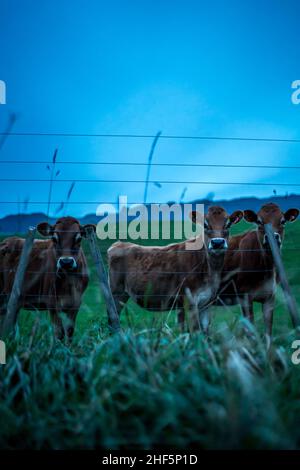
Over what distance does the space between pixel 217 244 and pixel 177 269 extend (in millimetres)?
1189

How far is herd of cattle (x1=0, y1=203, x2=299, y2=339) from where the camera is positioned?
6.56 metres

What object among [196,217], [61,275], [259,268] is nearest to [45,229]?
[61,275]

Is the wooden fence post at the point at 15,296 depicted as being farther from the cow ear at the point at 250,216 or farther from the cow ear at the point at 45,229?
the cow ear at the point at 250,216

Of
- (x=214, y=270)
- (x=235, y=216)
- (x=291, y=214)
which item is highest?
(x=291, y=214)

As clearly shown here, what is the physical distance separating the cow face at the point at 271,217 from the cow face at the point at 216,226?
203mm

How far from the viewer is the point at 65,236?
6535 millimetres

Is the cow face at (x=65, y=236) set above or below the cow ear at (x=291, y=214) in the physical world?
below

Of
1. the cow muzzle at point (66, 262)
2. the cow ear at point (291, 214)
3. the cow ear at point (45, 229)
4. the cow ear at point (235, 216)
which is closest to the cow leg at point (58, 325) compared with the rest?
the cow muzzle at point (66, 262)

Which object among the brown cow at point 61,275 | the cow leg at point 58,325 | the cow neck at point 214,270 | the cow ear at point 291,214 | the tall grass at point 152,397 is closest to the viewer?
the tall grass at point 152,397

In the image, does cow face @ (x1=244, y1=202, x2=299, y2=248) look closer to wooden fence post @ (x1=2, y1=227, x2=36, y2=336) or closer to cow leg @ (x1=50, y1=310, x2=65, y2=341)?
cow leg @ (x1=50, y1=310, x2=65, y2=341)

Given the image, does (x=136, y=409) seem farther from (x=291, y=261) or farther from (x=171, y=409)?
(x=291, y=261)

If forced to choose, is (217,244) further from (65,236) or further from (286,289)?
(65,236)

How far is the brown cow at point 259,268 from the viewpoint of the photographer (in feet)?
22.9

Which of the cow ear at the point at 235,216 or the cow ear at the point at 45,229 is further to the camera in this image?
the cow ear at the point at 235,216
